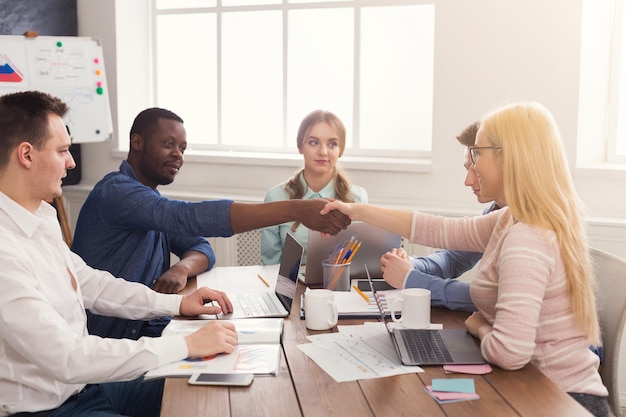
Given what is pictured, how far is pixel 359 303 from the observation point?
6.63 feet

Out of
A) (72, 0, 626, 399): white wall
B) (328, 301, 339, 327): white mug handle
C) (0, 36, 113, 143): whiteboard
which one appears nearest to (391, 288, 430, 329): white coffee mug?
(328, 301, 339, 327): white mug handle

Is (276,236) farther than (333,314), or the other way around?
(276,236)

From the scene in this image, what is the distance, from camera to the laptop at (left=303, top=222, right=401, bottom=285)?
2.25 metres

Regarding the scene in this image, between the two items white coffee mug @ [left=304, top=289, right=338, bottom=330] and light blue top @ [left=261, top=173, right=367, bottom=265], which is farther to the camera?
light blue top @ [left=261, top=173, right=367, bottom=265]

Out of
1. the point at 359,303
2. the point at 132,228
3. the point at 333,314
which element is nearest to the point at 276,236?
the point at 132,228

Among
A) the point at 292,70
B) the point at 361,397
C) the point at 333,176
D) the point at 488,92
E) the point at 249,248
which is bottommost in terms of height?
the point at 249,248

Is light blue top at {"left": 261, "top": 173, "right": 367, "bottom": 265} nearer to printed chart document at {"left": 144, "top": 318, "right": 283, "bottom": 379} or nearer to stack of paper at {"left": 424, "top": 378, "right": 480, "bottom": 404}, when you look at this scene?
printed chart document at {"left": 144, "top": 318, "right": 283, "bottom": 379}

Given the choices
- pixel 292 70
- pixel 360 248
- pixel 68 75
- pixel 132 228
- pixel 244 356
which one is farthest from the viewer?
pixel 292 70

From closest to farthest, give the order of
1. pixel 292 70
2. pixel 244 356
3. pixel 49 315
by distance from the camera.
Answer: pixel 49 315 < pixel 244 356 < pixel 292 70

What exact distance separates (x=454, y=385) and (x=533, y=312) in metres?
0.25

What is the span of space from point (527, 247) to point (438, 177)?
6.57 feet

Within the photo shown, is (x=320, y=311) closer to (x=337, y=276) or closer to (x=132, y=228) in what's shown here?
(x=337, y=276)

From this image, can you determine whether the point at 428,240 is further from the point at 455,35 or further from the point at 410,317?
the point at 455,35

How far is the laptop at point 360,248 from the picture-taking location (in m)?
2.25
